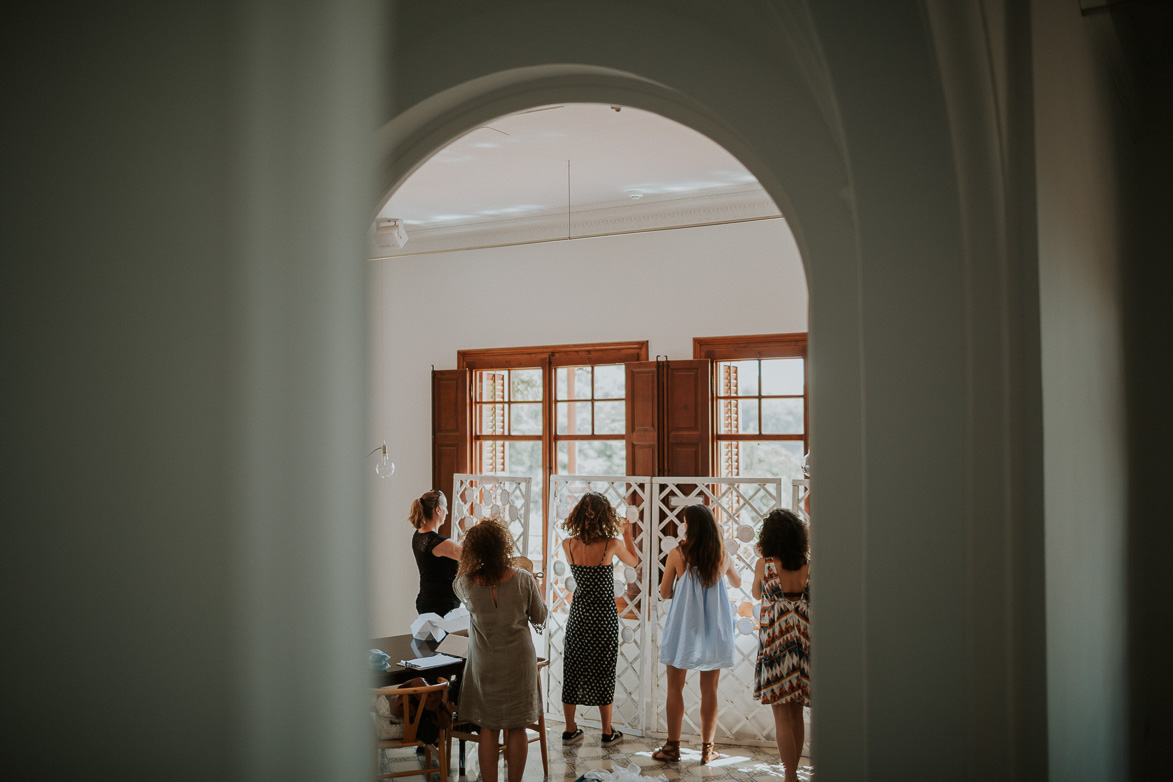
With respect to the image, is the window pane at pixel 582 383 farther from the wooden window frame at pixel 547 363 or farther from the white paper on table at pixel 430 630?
the white paper on table at pixel 430 630

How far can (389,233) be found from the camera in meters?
7.48

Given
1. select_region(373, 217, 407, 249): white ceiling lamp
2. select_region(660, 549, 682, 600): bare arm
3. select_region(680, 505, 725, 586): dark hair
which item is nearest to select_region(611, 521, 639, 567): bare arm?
Answer: select_region(660, 549, 682, 600): bare arm

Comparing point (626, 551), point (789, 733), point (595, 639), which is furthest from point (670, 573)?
point (789, 733)

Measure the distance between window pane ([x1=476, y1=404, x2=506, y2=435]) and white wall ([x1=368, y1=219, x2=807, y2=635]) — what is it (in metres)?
0.57

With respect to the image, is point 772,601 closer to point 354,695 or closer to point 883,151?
point 883,151

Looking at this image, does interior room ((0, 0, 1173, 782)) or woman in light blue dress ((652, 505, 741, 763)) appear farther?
woman in light blue dress ((652, 505, 741, 763))

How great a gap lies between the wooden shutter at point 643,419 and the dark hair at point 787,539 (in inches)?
92.5

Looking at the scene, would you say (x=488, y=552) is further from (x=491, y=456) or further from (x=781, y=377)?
(x=491, y=456)

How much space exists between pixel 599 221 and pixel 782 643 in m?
4.20

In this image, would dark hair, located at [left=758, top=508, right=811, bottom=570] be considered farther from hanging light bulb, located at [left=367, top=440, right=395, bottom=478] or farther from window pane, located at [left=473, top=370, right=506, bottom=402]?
window pane, located at [left=473, top=370, right=506, bottom=402]

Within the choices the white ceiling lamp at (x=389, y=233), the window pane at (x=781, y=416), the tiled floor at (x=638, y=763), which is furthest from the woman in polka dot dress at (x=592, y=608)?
the white ceiling lamp at (x=389, y=233)

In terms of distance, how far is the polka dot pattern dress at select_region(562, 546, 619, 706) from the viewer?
608 cm

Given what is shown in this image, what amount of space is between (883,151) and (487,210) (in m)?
6.04

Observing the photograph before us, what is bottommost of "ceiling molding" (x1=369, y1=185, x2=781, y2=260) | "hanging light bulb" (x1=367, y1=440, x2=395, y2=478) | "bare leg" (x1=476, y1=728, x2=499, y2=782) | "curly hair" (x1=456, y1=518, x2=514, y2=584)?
"bare leg" (x1=476, y1=728, x2=499, y2=782)
